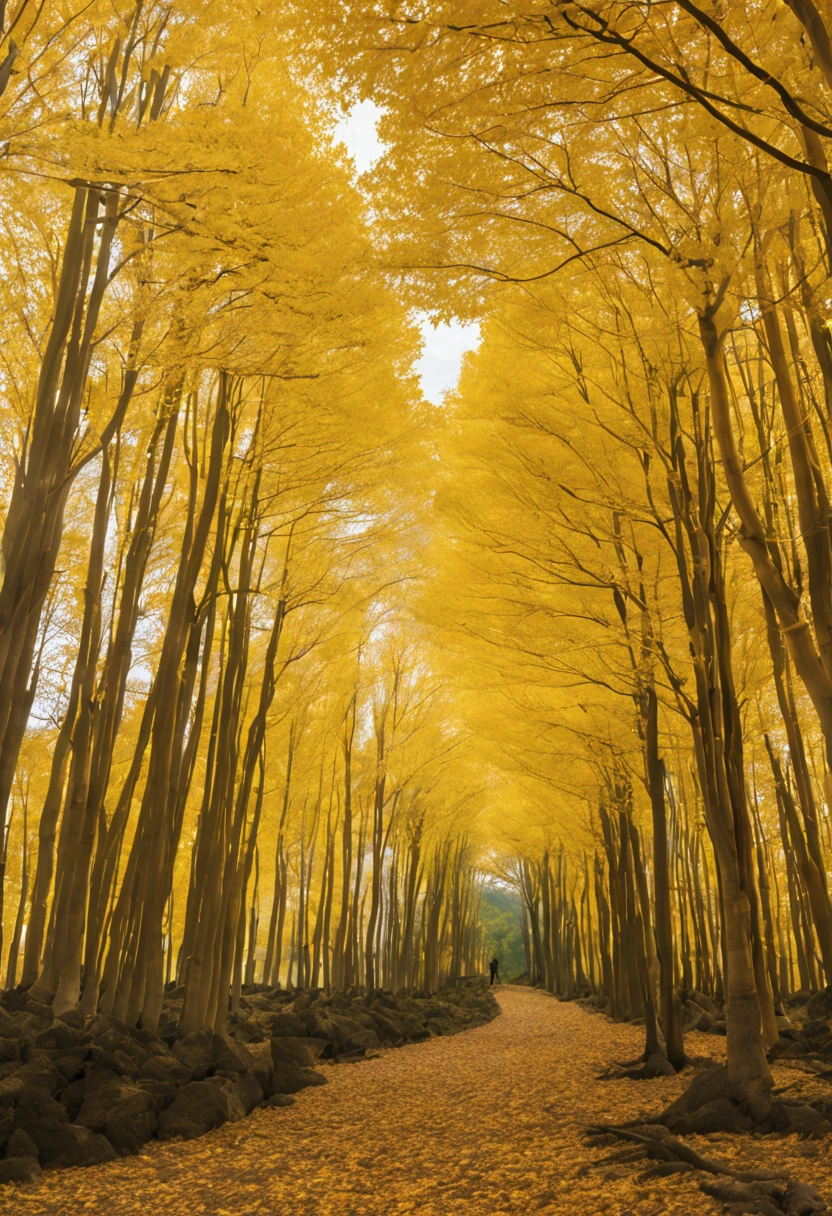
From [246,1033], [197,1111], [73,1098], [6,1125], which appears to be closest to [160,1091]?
[197,1111]

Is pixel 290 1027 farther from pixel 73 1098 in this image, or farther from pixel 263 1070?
pixel 73 1098

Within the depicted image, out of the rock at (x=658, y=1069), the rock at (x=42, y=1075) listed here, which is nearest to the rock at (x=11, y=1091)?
the rock at (x=42, y=1075)

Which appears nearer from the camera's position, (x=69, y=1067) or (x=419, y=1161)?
(x=419, y=1161)

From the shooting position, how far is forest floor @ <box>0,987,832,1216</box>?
4.09m

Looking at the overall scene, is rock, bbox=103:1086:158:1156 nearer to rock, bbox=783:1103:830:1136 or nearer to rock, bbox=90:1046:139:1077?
rock, bbox=90:1046:139:1077

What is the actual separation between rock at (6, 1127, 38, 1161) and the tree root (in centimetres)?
301

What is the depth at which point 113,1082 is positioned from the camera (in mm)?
5504

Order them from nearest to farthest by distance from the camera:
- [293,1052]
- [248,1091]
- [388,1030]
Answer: [248,1091]
[293,1052]
[388,1030]

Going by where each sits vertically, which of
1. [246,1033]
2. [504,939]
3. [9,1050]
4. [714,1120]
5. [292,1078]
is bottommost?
[504,939]

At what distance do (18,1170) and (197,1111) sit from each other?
63.3 inches

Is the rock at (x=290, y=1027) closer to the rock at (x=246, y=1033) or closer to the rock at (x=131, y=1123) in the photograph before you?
the rock at (x=246, y=1033)

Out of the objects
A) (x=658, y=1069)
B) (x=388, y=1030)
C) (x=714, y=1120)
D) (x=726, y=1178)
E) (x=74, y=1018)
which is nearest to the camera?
(x=726, y=1178)

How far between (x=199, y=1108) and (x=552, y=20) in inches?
251

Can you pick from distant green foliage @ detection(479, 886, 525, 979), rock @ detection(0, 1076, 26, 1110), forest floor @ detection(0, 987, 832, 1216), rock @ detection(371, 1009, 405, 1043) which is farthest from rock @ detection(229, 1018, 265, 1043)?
distant green foliage @ detection(479, 886, 525, 979)
